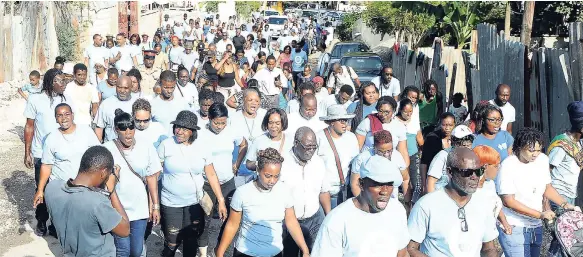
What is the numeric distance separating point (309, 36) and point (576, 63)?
25406 millimetres

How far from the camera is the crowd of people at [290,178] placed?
412 centimetres

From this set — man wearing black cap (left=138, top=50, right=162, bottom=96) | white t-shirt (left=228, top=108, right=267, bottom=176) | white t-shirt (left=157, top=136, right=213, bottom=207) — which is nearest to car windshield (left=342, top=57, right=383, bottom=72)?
man wearing black cap (left=138, top=50, right=162, bottom=96)

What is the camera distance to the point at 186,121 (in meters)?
6.07

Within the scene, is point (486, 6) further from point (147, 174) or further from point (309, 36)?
point (147, 174)

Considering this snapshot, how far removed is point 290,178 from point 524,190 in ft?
6.14

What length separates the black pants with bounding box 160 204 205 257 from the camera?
20.8 ft

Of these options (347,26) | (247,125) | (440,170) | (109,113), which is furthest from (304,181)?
(347,26)

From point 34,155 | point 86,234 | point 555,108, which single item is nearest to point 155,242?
point 34,155

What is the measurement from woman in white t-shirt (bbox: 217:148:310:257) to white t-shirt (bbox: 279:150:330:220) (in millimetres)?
514

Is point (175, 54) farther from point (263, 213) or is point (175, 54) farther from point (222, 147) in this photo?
point (263, 213)

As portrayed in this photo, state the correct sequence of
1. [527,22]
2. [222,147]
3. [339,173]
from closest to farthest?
[339,173] → [222,147] → [527,22]

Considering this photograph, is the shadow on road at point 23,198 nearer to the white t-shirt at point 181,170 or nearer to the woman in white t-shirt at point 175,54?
the white t-shirt at point 181,170

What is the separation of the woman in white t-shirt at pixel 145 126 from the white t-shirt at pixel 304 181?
4.59 feet

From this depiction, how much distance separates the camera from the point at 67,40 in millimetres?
20734
